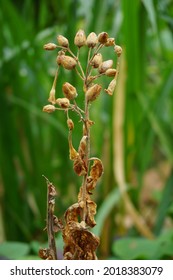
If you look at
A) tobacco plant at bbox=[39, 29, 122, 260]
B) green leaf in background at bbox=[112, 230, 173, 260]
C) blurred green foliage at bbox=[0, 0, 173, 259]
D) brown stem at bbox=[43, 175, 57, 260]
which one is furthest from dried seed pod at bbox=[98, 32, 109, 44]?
blurred green foliage at bbox=[0, 0, 173, 259]

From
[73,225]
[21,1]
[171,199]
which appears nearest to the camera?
[73,225]

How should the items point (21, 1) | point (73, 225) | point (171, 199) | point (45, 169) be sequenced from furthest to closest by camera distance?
point (21, 1)
point (45, 169)
point (171, 199)
point (73, 225)

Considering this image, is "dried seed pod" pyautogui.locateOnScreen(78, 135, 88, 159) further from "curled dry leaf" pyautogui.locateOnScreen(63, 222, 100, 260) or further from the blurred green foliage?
the blurred green foliage

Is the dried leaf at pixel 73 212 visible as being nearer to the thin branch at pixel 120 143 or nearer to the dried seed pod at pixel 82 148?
the dried seed pod at pixel 82 148

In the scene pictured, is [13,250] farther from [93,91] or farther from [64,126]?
[93,91]

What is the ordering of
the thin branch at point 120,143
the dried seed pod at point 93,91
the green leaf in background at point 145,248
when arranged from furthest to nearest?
the thin branch at point 120,143 < the green leaf in background at point 145,248 < the dried seed pod at point 93,91

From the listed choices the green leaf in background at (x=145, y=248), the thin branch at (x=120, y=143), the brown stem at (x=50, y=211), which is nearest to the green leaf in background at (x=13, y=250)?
the green leaf in background at (x=145, y=248)
